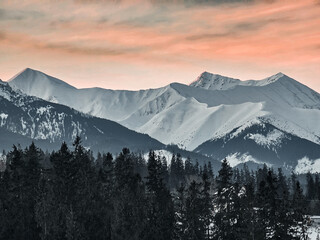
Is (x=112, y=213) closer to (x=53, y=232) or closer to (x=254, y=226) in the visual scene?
(x=53, y=232)

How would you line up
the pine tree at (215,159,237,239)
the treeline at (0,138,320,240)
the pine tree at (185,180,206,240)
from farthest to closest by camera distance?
the pine tree at (215,159,237,239), the pine tree at (185,180,206,240), the treeline at (0,138,320,240)

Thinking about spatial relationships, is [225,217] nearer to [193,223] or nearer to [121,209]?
[193,223]

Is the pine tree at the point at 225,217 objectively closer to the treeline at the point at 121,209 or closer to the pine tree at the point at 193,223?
the treeline at the point at 121,209

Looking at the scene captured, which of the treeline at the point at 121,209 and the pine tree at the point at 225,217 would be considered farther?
the pine tree at the point at 225,217

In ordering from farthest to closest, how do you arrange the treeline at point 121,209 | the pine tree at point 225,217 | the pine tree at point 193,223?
the pine tree at point 225,217, the pine tree at point 193,223, the treeline at point 121,209

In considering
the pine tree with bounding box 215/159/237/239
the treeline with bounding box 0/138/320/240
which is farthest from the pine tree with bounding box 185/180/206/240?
the pine tree with bounding box 215/159/237/239

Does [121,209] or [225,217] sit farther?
[225,217]

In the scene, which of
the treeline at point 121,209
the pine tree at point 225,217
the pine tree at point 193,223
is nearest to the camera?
the treeline at point 121,209

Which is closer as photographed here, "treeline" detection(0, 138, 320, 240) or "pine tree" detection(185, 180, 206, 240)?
"treeline" detection(0, 138, 320, 240)

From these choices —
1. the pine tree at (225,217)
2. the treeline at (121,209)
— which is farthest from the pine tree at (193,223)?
the pine tree at (225,217)

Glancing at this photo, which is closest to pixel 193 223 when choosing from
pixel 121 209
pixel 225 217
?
pixel 225 217

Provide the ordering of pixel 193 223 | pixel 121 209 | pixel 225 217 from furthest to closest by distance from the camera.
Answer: pixel 225 217 < pixel 193 223 < pixel 121 209

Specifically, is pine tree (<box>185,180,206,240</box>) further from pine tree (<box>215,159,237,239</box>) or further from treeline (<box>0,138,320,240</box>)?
pine tree (<box>215,159,237,239</box>)

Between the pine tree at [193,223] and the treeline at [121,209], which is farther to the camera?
the pine tree at [193,223]
